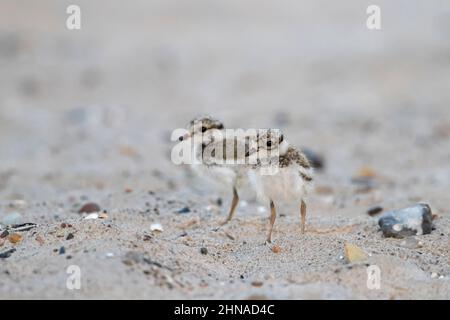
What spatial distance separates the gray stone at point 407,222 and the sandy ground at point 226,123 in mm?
93

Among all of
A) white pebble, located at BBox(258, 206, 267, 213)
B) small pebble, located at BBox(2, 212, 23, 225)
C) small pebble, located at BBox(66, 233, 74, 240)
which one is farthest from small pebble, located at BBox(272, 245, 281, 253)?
small pebble, located at BBox(2, 212, 23, 225)

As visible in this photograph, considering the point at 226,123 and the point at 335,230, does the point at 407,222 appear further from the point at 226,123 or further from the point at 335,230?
the point at 226,123

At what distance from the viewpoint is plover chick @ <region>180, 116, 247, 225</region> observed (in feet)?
22.0

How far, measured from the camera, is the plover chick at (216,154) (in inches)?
264

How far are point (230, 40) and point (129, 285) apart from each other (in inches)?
502

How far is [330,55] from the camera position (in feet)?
50.1

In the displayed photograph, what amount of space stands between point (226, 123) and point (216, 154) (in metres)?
5.19

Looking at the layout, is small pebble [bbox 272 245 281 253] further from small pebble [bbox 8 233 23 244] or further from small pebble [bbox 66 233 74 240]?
small pebble [bbox 8 233 23 244]

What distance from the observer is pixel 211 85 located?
14898 mm

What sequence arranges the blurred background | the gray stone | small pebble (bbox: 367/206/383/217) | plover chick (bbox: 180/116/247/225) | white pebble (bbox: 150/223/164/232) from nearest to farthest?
the gray stone, white pebble (bbox: 150/223/164/232), plover chick (bbox: 180/116/247/225), small pebble (bbox: 367/206/383/217), the blurred background

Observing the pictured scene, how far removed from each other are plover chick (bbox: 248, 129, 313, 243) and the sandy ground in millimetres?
365

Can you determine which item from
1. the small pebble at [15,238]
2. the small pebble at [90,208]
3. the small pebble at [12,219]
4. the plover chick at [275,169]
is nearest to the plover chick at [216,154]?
the plover chick at [275,169]

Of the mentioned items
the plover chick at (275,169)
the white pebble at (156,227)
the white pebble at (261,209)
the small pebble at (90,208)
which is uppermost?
the plover chick at (275,169)

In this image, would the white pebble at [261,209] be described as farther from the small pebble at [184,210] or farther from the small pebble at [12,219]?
the small pebble at [12,219]
